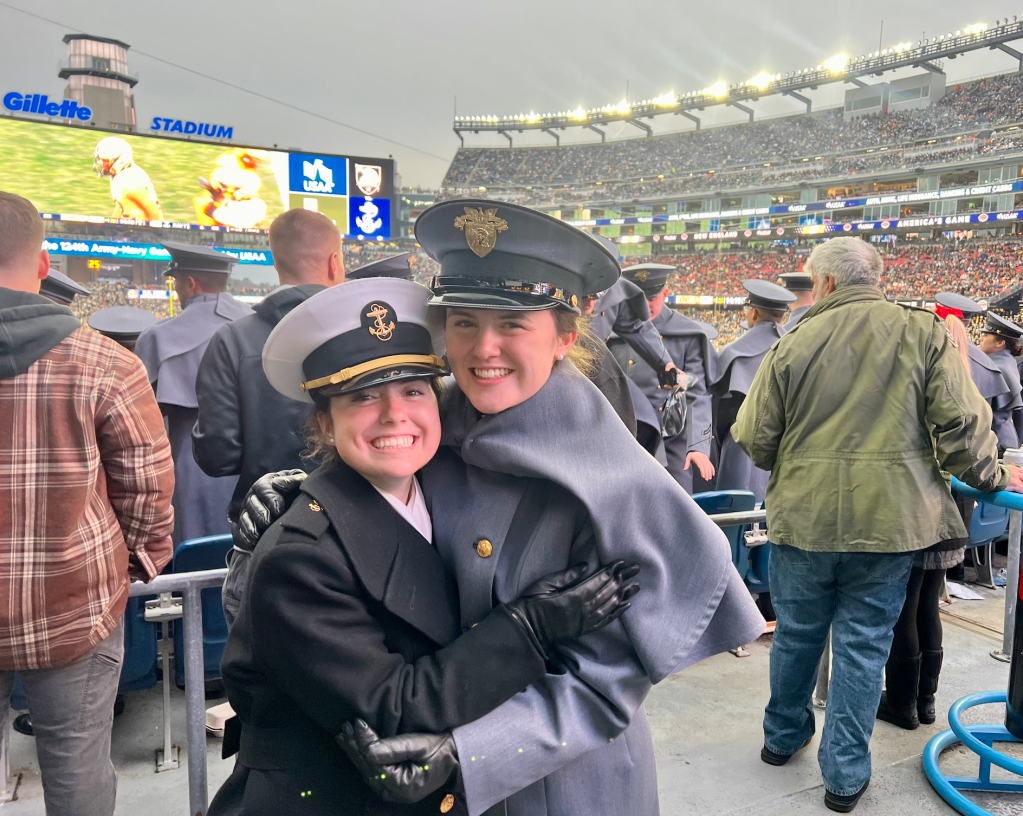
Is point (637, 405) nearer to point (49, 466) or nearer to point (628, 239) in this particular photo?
point (49, 466)

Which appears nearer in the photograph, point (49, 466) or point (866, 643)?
point (49, 466)

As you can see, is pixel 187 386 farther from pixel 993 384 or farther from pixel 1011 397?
pixel 1011 397

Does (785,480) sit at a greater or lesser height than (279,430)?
lesser

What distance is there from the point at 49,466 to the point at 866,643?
9.48ft

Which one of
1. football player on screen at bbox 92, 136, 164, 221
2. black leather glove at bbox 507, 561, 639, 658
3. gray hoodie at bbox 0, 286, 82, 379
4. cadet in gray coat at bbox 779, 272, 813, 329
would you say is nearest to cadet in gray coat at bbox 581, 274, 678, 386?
cadet in gray coat at bbox 779, 272, 813, 329

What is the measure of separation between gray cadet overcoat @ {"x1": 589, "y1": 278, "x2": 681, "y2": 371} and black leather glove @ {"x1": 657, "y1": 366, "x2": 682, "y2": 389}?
0.12 ft

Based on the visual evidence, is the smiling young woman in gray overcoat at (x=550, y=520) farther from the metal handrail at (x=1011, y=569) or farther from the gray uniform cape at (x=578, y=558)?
the metal handrail at (x=1011, y=569)

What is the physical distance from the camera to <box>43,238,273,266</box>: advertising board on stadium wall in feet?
77.9

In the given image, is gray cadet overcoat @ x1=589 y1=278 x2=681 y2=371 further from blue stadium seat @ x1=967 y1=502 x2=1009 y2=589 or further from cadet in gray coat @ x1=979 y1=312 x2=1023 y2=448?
cadet in gray coat @ x1=979 y1=312 x2=1023 y2=448

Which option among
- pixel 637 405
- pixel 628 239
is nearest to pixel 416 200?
pixel 628 239

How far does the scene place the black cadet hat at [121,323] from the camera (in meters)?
4.82

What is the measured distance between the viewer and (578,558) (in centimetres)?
137

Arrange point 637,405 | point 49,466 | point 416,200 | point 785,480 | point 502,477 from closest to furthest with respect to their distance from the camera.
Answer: point 502,477 → point 49,466 → point 785,480 → point 637,405 → point 416,200

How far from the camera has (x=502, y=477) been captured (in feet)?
4.61
